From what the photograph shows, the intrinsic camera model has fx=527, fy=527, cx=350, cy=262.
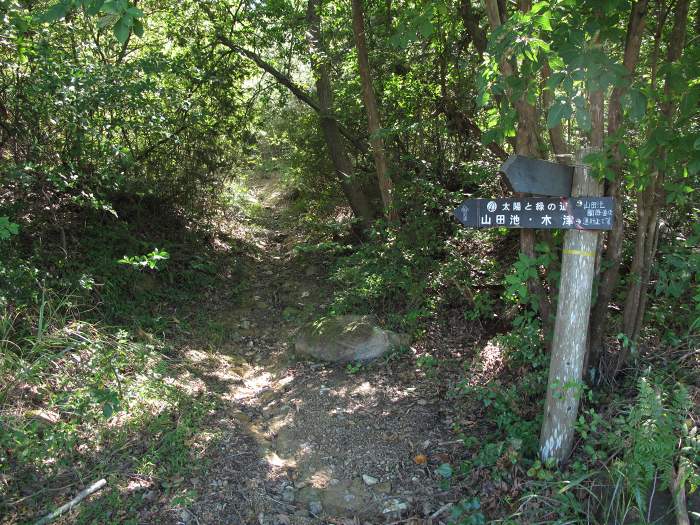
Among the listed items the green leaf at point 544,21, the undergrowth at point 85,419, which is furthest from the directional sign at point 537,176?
the undergrowth at point 85,419

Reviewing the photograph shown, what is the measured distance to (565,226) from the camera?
3.32 m

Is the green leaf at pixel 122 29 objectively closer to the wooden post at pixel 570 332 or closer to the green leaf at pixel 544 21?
the green leaf at pixel 544 21

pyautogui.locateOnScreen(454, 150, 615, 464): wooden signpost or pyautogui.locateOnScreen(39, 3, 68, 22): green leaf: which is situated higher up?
pyautogui.locateOnScreen(39, 3, 68, 22): green leaf

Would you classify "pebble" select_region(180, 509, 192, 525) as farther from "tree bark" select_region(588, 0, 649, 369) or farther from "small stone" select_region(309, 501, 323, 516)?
"tree bark" select_region(588, 0, 649, 369)

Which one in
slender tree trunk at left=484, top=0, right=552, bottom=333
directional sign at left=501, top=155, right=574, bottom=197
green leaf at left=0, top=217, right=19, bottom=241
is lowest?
green leaf at left=0, top=217, right=19, bottom=241

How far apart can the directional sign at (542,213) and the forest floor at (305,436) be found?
189cm

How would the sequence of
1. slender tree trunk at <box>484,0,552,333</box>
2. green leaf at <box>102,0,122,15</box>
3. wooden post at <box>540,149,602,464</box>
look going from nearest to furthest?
green leaf at <box>102,0,122,15</box>
wooden post at <box>540,149,602,464</box>
slender tree trunk at <box>484,0,552,333</box>

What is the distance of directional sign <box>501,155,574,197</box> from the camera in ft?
10.4

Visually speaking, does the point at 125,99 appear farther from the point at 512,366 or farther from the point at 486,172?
the point at 512,366

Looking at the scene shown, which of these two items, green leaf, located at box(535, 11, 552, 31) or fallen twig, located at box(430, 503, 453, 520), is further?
fallen twig, located at box(430, 503, 453, 520)

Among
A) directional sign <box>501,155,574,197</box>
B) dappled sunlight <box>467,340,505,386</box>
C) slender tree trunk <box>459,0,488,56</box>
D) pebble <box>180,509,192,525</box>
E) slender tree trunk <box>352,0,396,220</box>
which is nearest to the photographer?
directional sign <box>501,155,574,197</box>

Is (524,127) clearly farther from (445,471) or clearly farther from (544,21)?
(445,471)

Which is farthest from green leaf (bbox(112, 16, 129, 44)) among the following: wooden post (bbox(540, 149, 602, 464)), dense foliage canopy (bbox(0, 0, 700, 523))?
wooden post (bbox(540, 149, 602, 464))

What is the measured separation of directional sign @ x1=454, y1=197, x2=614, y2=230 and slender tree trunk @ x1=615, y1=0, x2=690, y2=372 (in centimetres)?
91
